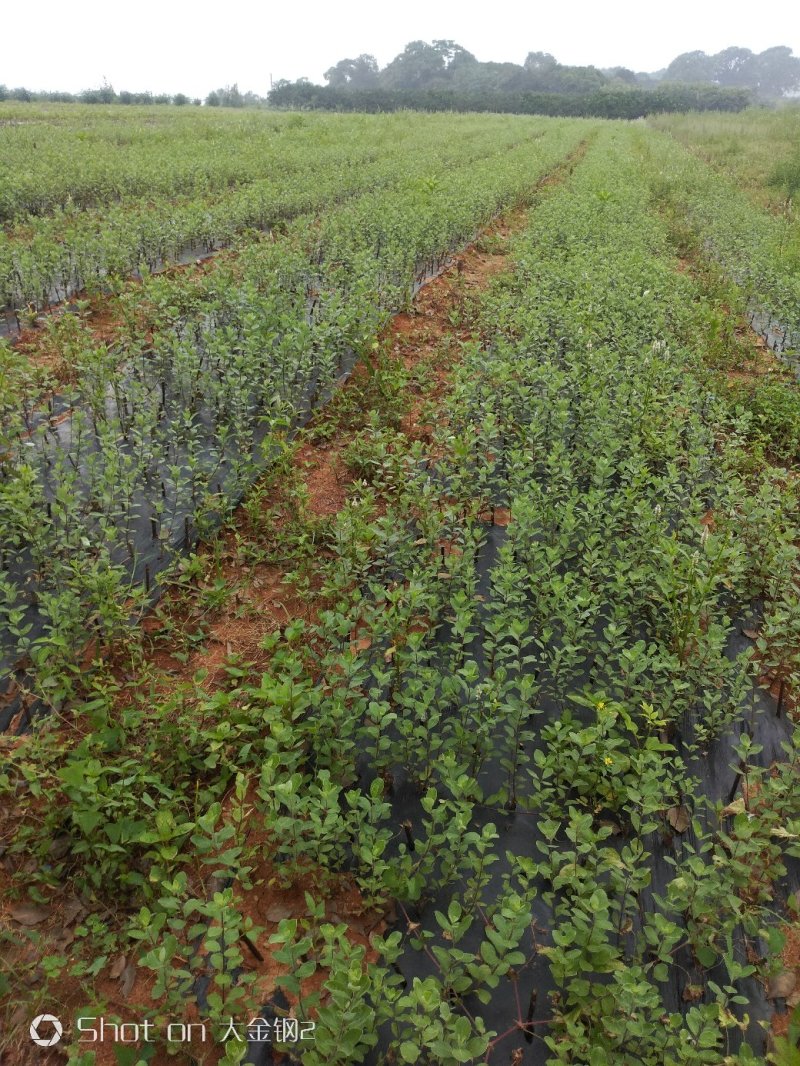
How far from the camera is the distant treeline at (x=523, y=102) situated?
6506 cm

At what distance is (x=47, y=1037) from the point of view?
235 centimetres

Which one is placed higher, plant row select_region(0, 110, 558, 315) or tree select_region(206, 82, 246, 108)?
tree select_region(206, 82, 246, 108)

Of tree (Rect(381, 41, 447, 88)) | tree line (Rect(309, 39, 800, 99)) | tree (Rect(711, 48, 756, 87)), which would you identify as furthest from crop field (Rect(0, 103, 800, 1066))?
tree (Rect(711, 48, 756, 87))

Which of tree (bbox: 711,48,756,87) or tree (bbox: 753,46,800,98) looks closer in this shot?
tree (bbox: 753,46,800,98)

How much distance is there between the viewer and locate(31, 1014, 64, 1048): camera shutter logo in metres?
2.34

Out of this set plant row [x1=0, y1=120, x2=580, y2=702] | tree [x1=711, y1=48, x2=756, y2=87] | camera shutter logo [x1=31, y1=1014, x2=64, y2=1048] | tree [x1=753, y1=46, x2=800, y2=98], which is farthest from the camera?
tree [x1=711, y1=48, x2=756, y2=87]

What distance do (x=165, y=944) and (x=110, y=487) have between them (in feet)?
10.2

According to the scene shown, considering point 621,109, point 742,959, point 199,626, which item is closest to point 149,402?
point 199,626

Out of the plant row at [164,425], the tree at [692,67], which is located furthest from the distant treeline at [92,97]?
the tree at [692,67]

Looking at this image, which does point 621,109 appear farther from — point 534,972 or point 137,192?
point 534,972

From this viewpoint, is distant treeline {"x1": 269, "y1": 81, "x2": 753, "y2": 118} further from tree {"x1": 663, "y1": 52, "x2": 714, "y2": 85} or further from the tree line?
tree {"x1": 663, "y1": 52, "x2": 714, "y2": 85}

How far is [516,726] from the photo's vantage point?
3.12m

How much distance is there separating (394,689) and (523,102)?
80.6 metres

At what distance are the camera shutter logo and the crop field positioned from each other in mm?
Result: 31
